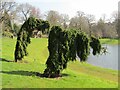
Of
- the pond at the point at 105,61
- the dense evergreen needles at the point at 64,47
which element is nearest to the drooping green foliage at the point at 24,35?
the dense evergreen needles at the point at 64,47

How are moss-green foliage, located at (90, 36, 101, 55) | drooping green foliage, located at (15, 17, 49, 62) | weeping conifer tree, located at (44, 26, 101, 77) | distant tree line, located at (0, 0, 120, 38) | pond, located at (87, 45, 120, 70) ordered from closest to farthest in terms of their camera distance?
weeping conifer tree, located at (44, 26, 101, 77), moss-green foliage, located at (90, 36, 101, 55), drooping green foliage, located at (15, 17, 49, 62), pond, located at (87, 45, 120, 70), distant tree line, located at (0, 0, 120, 38)

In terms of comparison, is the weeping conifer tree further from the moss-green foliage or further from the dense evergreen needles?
the moss-green foliage

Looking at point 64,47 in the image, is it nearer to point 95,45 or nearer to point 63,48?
point 63,48

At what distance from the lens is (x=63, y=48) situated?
18.8 metres

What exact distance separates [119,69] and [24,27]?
36.7 feet

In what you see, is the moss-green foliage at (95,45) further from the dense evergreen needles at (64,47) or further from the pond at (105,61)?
the pond at (105,61)

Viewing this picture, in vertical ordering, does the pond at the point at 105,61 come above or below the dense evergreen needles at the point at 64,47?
below

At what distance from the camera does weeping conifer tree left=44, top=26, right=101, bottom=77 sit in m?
18.6

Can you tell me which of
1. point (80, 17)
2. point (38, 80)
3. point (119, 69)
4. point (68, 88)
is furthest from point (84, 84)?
point (80, 17)

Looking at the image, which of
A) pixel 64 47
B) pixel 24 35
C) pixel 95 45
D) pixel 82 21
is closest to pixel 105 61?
pixel 24 35

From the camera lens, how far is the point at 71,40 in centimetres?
1919

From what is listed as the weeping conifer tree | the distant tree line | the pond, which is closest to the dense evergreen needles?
the weeping conifer tree

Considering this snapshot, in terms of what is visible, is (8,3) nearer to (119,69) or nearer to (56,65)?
(119,69)

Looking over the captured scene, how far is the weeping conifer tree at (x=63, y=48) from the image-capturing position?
18.6 meters
